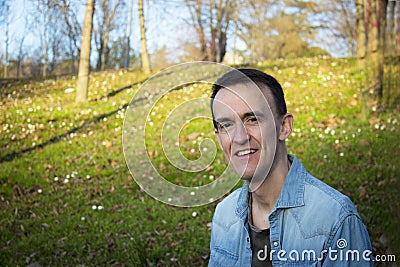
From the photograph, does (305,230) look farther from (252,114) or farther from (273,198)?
(252,114)

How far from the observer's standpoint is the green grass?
12.8 ft

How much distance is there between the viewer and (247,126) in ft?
5.43

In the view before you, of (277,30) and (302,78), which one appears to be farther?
(277,30)

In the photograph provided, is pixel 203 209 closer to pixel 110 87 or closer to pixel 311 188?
pixel 311 188

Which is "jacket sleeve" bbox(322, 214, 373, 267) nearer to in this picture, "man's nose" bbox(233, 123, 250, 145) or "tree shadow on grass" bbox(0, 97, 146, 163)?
"man's nose" bbox(233, 123, 250, 145)

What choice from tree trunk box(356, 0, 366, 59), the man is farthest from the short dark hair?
tree trunk box(356, 0, 366, 59)

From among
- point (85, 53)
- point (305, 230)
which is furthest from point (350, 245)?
point (85, 53)

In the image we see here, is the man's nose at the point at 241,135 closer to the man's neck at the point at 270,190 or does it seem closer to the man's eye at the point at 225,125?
the man's eye at the point at 225,125

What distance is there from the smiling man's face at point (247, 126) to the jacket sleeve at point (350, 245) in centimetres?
38

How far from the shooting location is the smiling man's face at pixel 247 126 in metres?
1.65

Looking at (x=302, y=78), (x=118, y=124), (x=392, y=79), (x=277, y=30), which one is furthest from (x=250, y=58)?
(x=392, y=79)

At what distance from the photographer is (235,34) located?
18.9 metres

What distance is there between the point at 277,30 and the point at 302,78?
672 inches

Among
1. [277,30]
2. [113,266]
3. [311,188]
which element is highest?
[277,30]
